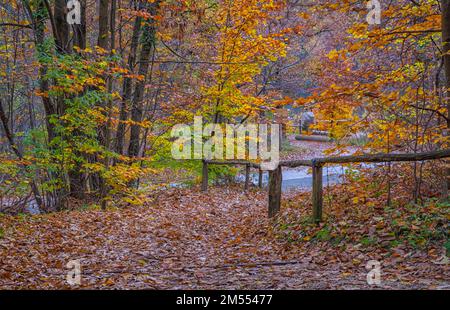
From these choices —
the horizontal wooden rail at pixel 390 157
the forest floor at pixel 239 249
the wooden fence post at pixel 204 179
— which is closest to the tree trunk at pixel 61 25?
the forest floor at pixel 239 249

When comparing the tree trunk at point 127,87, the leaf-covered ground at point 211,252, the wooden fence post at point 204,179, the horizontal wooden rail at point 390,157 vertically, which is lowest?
the leaf-covered ground at point 211,252

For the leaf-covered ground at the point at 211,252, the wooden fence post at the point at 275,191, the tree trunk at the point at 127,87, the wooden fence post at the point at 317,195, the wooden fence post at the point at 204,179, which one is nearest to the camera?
the leaf-covered ground at the point at 211,252

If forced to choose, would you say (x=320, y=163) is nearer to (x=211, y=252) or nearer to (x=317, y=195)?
(x=317, y=195)

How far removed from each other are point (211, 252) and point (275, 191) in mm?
2578

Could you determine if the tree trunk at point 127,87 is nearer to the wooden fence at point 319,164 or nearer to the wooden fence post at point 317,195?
the wooden fence at point 319,164

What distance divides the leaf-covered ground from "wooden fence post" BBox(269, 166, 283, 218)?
0.94ft

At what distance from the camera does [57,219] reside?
372 inches

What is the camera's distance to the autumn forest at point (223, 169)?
18.7 ft

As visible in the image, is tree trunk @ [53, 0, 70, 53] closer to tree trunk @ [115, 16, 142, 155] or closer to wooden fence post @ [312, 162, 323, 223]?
tree trunk @ [115, 16, 142, 155]

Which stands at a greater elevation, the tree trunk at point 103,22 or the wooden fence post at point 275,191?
the tree trunk at point 103,22

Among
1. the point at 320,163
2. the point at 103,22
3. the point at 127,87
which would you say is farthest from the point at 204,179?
the point at 320,163

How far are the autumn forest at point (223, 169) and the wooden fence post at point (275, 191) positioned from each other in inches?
1.9

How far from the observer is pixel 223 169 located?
1673 cm
